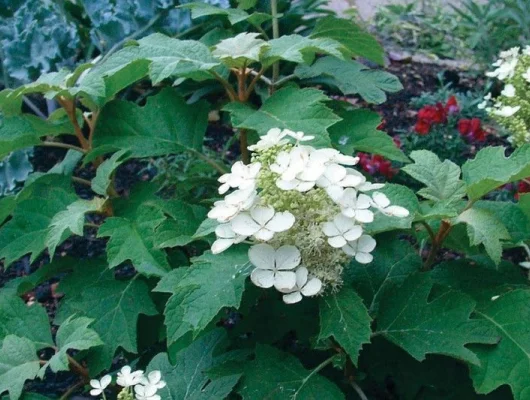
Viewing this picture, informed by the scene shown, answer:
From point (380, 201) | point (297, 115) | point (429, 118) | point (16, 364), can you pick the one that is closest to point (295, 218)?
point (380, 201)

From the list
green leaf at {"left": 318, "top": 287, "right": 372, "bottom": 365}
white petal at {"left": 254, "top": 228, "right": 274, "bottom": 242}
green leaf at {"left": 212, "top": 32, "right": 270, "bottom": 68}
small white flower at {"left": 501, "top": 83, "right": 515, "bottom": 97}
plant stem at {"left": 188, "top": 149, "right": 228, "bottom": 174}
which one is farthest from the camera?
plant stem at {"left": 188, "top": 149, "right": 228, "bottom": 174}

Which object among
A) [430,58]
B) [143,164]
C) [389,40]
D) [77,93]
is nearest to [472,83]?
[430,58]

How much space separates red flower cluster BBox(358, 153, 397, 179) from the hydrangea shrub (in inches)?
38.5

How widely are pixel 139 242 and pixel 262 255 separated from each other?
1.52 feet

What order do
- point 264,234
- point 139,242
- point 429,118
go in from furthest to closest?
point 429,118 → point 139,242 → point 264,234

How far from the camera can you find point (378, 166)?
9.59 ft

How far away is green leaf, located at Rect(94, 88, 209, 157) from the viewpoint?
1.79 m

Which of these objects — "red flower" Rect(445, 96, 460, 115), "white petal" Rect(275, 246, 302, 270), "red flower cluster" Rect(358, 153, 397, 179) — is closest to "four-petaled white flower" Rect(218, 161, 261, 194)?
"white petal" Rect(275, 246, 302, 270)

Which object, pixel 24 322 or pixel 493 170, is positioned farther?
pixel 24 322

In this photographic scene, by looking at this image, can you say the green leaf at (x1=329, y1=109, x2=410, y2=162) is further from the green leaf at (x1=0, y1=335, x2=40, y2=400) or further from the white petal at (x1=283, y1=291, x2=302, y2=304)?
the green leaf at (x1=0, y1=335, x2=40, y2=400)

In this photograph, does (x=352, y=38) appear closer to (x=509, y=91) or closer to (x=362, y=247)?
(x=509, y=91)

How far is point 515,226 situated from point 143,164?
2031 millimetres

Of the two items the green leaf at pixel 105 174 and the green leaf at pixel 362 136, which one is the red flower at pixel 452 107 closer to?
the green leaf at pixel 362 136

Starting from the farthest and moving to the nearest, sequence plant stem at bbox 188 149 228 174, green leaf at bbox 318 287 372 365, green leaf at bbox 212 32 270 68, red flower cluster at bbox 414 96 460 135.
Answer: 1. red flower cluster at bbox 414 96 460 135
2. plant stem at bbox 188 149 228 174
3. green leaf at bbox 212 32 270 68
4. green leaf at bbox 318 287 372 365
